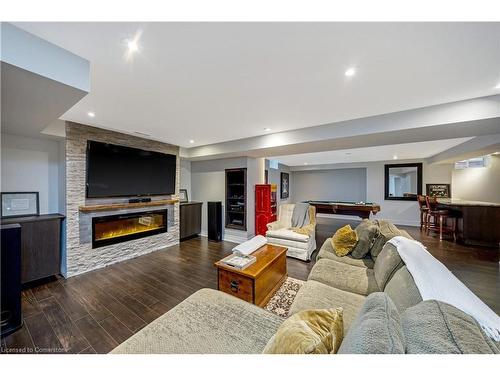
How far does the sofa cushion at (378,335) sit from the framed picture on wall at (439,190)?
7923 millimetres

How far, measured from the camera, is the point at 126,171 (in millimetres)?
3547

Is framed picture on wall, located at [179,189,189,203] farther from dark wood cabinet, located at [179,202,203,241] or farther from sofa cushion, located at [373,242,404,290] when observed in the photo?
sofa cushion, located at [373,242,404,290]

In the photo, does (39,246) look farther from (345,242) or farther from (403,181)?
→ (403,181)

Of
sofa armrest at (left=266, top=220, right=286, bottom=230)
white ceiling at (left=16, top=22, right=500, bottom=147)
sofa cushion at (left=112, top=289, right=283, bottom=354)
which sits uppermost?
white ceiling at (left=16, top=22, right=500, bottom=147)

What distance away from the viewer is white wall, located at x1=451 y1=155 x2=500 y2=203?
5316mm

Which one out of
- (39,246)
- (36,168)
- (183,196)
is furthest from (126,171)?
(183,196)

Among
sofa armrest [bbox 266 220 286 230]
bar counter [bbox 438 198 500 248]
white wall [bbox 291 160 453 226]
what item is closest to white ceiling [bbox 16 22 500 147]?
sofa armrest [bbox 266 220 286 230]

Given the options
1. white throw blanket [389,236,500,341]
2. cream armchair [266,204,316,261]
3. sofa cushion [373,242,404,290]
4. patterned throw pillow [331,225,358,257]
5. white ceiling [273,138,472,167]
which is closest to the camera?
white throw blanket [389,236,500,341]

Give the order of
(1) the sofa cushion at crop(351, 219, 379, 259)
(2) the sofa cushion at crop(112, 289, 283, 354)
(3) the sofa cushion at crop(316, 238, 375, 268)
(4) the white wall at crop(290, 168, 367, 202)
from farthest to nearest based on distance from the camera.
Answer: (4) the white wall at crop(290, 168, 367, 202), (1) the sofa cushion at crop(351, 219, 379, 259), (3) the sofa cushion at crop(316, 238, 375, 268), (2) the sofa cushion at crop(112, 289, 283, 354)

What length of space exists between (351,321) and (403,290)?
0.41 m

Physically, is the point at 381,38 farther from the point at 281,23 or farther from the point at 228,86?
the point at 228,86

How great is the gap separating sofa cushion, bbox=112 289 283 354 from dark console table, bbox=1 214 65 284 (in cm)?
270

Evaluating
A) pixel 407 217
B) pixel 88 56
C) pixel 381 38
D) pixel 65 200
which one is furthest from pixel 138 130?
pixel 407 217

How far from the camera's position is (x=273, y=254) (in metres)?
2.54
